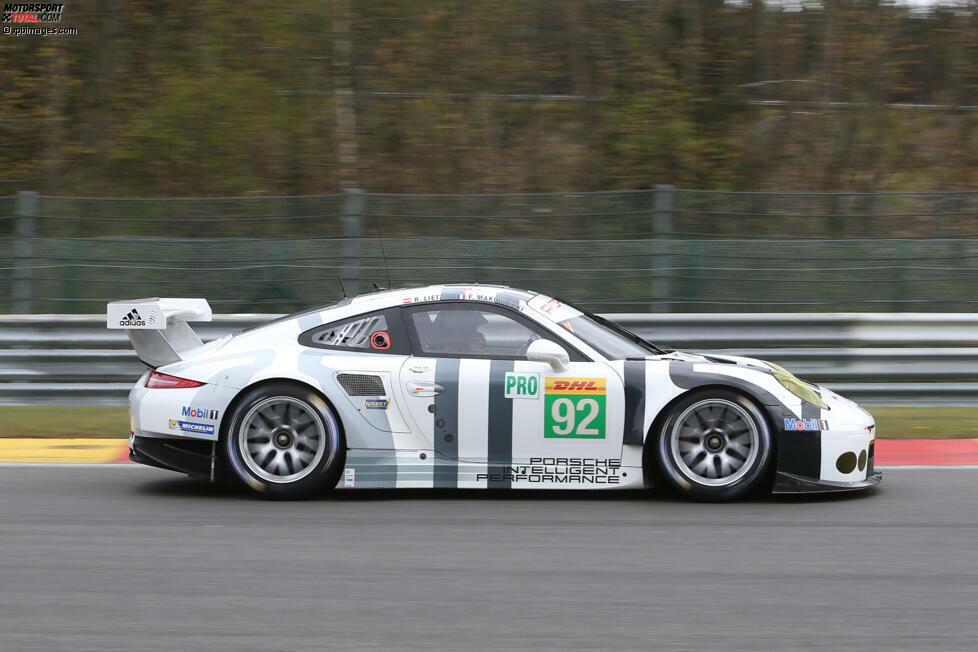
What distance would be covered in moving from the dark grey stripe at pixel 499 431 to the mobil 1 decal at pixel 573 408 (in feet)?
0.70

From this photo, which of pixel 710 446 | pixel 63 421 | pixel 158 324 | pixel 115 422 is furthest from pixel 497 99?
pixel 710 446

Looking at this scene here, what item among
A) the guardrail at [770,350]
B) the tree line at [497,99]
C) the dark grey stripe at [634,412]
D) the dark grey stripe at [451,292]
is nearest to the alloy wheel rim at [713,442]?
the dark grey stripe at [634,412]

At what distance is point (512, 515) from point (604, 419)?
77 centimetres

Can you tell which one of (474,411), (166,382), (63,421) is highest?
(166,382)

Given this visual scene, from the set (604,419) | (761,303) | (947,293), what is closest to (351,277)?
(761,303)

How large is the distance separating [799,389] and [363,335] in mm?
2615

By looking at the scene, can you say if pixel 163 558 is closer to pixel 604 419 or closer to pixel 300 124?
pixel 604 419

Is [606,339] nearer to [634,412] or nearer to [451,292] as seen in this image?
[634,412]

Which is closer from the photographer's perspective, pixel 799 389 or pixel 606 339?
pixel 799 389

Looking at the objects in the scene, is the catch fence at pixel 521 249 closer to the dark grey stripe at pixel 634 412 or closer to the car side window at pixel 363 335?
the car side window at pixel 363 335

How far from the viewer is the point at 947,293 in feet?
A: 35.3

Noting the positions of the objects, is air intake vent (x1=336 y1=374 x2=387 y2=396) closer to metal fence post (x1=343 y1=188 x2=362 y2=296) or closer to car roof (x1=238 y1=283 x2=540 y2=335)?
car roof (x1=238 y1=283 x2=540 y2=335)

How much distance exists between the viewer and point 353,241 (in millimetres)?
10977

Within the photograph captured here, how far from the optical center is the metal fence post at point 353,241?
35.9ft
